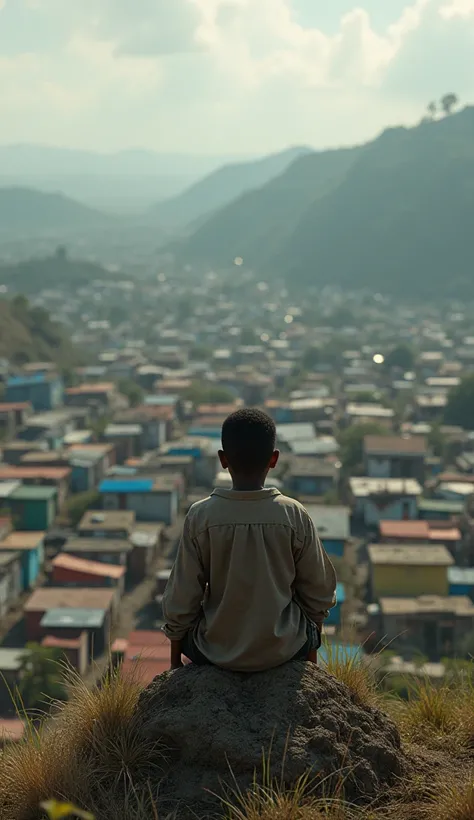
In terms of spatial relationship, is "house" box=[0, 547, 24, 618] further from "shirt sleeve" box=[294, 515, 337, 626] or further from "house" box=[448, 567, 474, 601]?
"shirt sleeve" box=[294, 515, 337, 626]

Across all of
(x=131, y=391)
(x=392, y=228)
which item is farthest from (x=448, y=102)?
(x=131, y=391)

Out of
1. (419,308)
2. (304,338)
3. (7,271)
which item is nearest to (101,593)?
(304,338)

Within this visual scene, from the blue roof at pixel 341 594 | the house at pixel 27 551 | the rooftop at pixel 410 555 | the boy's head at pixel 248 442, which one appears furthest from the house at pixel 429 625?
the boy's head at pixel 248 442

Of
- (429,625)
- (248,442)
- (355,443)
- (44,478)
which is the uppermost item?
(248,442)

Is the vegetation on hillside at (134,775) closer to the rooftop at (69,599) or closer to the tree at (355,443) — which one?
the rooftop at (69,599)

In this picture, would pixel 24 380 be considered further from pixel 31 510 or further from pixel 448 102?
pixel 448 102

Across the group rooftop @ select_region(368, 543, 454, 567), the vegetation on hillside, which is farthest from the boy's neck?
rooftop @ select_region(368, 543, 454, 567)
